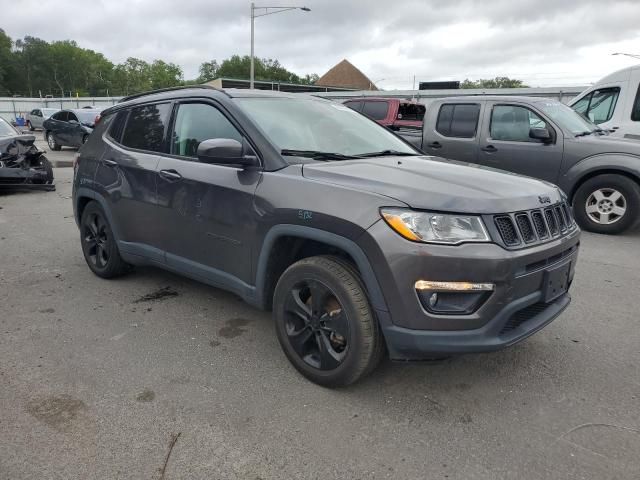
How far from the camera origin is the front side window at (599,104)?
943cm

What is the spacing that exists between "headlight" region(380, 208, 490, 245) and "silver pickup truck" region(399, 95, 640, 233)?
526 centimetres

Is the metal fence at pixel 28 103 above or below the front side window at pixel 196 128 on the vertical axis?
below

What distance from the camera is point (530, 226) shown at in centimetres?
267

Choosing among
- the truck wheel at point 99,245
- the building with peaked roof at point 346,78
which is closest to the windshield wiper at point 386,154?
the truck wheel at point 99,245

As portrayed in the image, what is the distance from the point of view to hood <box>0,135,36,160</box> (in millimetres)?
9305

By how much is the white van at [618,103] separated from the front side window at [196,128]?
7.87m

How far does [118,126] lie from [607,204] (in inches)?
244

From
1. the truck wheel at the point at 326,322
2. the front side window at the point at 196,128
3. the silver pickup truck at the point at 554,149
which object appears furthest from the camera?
the silver pickup truck at the point at 554,149

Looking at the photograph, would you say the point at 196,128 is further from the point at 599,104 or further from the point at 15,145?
the point at 599,104

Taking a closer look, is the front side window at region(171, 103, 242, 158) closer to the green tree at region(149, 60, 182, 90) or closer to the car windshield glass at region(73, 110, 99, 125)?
the car windshield glass at region(73, 110, 99, 125)

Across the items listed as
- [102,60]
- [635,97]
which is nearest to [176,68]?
[102,60]

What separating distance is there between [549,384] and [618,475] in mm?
792

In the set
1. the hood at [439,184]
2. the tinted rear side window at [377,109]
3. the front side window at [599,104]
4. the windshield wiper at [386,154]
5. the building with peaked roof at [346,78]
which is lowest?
the hood at [439,184]

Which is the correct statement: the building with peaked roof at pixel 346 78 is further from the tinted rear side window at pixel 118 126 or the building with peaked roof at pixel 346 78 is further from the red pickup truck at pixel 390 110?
the tinted rear side window at pixel 118 126
